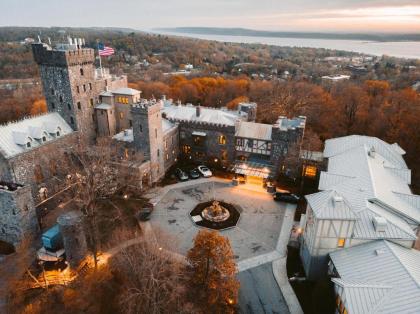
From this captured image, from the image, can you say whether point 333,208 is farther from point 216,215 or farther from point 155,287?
point 155,287

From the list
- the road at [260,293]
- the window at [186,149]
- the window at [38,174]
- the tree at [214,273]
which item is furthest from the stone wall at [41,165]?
the road at [260,293]

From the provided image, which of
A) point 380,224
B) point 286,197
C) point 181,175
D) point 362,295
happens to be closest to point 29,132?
point 181,175

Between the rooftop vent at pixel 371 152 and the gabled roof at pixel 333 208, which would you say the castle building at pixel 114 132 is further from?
the gabled roof at pixel 333 208

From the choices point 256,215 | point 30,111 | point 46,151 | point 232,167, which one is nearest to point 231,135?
point 232,167

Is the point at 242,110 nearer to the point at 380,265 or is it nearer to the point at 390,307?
the point at 380,265

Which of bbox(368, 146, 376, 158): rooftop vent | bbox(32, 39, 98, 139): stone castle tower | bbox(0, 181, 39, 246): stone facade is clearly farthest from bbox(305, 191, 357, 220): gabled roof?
bbox(32, 39, 98, 139): stone castle tower
